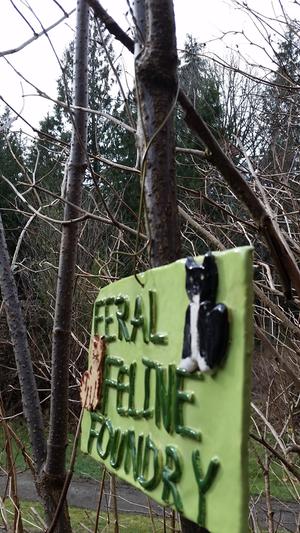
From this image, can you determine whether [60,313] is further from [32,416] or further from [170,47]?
[170,47]

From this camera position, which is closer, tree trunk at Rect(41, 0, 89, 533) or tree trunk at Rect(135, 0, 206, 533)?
tree trunk at Rect(135, 0, 206, 533)

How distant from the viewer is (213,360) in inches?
32.8

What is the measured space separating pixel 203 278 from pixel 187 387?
0.50 feet

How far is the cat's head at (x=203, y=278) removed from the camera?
850 millimetres

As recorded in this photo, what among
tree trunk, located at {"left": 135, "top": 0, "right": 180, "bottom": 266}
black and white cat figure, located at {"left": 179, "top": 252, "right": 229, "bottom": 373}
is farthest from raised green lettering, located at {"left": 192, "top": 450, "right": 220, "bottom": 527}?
tree trunk, located at {"left": 135, "top": 0, "right": 180, "bottom": 266}

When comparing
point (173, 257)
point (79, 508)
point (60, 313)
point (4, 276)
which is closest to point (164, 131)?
point (173, 257)

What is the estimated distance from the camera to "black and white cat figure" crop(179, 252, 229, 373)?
0.82 meters

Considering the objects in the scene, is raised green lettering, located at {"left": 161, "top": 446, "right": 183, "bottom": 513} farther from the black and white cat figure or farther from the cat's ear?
the cat's ear


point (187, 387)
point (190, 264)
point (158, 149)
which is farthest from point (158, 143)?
point (187, 387)

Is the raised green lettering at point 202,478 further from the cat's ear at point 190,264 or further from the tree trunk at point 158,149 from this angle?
the tree trunk at point 158,149

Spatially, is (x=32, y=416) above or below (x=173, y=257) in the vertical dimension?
below

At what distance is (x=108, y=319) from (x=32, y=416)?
693 millimetres

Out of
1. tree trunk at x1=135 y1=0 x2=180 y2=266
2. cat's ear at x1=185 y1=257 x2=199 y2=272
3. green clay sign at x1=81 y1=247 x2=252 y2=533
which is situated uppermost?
tree trunk at x1=135 y1=0 x2=180 y2=266

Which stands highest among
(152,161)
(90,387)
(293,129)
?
(293,129)
